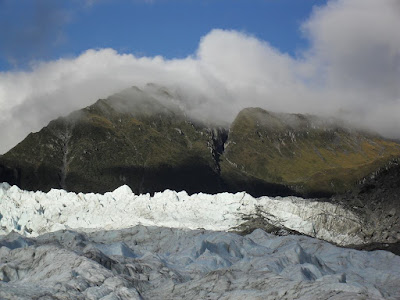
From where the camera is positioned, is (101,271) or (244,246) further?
(244,246)

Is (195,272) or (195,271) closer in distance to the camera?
(195,272)

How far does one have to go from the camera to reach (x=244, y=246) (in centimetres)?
16125

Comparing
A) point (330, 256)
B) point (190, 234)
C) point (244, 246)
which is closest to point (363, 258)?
point (330, 256)

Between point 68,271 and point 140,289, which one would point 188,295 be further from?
point 68,271

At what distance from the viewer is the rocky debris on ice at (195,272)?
75.2m

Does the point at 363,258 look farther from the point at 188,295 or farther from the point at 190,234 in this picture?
the point at 188,295

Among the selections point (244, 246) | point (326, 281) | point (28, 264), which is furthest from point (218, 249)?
point (326, 281)

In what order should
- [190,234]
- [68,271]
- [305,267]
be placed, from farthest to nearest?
[190,234]
[305,267]
[68,271]

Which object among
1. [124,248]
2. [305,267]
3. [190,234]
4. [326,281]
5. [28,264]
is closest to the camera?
[326,281]

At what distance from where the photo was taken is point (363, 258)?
153000 mm

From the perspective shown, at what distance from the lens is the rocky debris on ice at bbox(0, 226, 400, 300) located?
7523 centimetres

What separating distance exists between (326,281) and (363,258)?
78.5 meters

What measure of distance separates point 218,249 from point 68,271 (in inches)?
2761

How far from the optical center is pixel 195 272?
112500mm
